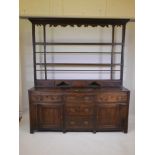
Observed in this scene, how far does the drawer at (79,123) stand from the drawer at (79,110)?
9 centimetres

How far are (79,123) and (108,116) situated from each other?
1.68 feet

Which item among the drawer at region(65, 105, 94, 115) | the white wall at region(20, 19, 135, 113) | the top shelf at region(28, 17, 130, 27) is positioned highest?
the top shelf at region(28, 17, 130, 27)

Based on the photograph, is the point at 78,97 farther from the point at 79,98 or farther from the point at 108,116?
the point at 108,116

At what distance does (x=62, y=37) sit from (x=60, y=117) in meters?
1.68

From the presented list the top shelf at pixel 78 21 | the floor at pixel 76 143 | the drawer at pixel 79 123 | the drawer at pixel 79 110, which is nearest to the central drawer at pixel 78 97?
the drawer at pixel 79 110

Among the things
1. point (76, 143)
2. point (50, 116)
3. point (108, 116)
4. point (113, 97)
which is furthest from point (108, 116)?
point (50, 116)

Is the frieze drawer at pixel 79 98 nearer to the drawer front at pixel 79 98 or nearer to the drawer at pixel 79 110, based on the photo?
the drawer front at pixel 79 98

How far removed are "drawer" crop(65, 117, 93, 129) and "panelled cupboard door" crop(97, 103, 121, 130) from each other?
0.16 metres

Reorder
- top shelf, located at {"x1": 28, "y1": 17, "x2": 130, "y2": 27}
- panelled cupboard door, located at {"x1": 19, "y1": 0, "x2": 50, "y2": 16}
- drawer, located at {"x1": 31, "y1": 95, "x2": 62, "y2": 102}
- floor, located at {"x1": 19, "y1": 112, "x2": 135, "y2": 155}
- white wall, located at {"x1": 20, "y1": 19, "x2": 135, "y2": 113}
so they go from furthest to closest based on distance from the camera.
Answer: white wall, located at {"x1": 20, "y1": 19, "x2": 135, "y2": 113} < panelled cupboard door, located at {"x1": 19, "y1": 0, "x2": 50, "y2": 16} < top shelf, located at {"x1": 28, "y1": 17, "x2": 130, "y2": 27} < drawer, located at {"x1": 31, "y1": 95, "x2": 62, "y2": 102} < floor, located at {"x1": 19, "y1": 112, "x2": 135, "y2": 155}

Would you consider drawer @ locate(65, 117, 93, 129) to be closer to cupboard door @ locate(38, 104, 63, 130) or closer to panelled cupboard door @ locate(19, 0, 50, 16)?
cupboard door @ locate(38, 104, 63, 130)

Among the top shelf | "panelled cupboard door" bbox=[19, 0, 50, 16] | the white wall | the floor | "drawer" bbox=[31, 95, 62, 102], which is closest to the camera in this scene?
the floor

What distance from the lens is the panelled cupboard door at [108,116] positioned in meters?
3.64

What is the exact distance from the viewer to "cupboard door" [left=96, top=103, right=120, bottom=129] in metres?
3.64

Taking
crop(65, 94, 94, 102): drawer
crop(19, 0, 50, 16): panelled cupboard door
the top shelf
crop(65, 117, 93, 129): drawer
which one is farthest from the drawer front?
crop(19, 0, 50, 16): panelled cupboard door
